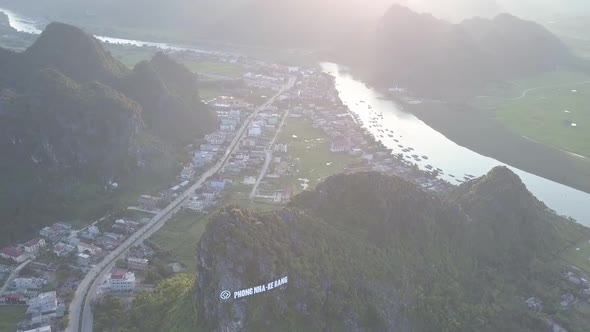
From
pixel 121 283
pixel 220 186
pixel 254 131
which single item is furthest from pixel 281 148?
pixel 121 283

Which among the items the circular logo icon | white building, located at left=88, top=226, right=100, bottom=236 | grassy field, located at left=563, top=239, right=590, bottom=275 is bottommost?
white building, located at left=88, top=226, right=100, bottom=236

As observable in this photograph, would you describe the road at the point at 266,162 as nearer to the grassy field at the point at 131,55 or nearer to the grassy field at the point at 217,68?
the grassy field at the point at 217,68

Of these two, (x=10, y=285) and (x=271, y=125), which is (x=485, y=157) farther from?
(x=10, y=285)

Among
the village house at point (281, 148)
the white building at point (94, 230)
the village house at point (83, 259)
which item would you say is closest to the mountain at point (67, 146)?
the white building at point (94, 230)

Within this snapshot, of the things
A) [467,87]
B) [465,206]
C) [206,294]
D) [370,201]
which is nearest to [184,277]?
[206,294]

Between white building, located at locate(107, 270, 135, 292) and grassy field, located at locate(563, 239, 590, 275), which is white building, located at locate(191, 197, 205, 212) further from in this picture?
grassy field, located at locate(563, 239, 590, 275)

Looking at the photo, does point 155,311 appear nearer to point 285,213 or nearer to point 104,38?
point 285,213

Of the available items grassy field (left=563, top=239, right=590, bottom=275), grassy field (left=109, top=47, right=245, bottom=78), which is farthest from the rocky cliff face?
grassy field (left=109, top=47, right=245, bottom=78)
